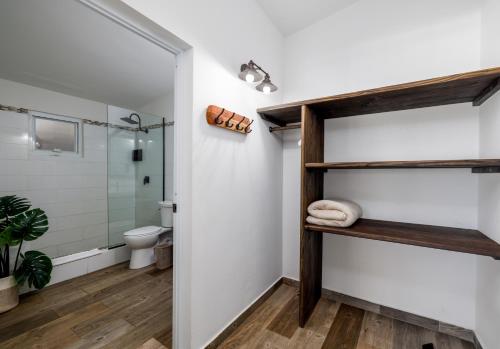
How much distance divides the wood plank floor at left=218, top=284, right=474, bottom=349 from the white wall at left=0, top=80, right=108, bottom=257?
2.50 metres

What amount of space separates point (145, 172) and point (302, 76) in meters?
2.54

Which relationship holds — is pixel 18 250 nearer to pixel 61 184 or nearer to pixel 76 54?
pixel 61 184

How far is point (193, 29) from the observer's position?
3.84 feet

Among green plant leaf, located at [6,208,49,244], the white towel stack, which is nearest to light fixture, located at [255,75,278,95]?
the white towel stack

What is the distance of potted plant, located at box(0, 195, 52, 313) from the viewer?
5.71ft

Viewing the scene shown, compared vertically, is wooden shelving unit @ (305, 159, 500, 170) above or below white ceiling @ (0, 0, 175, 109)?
Answer: below

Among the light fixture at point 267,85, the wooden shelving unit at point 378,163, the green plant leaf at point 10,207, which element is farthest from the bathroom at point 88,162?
the wooden shelving unit at point 378,163

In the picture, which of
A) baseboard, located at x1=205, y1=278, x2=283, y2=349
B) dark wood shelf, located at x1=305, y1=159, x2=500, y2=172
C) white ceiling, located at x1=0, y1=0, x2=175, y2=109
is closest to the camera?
dark wood shelf, located at x1=305, y1=159, x2=500, y2=172

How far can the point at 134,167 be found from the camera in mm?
3162

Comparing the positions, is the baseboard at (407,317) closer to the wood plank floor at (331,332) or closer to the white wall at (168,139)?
the wood plank floor at (331,332)

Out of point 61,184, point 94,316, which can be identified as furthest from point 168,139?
point 94,316

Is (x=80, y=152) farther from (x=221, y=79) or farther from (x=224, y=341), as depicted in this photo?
(x=224, y=341)

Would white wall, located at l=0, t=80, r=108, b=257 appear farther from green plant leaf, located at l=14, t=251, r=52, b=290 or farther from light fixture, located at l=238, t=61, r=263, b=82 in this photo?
light fixture, located at l=238, t=61, r=263, b=82

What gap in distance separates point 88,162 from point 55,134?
48 cm
